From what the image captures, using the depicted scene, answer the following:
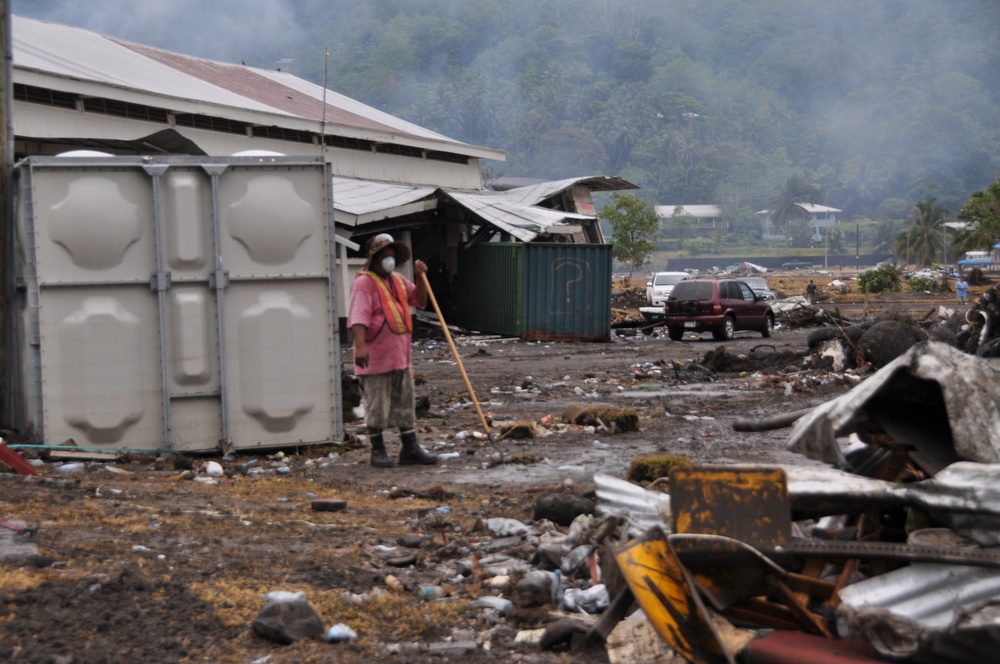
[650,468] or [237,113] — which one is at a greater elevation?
[237,113]

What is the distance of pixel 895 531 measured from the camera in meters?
4.19

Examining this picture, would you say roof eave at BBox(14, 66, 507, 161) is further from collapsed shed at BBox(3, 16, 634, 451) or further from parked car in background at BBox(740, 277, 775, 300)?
parked car in background at BBox(740, 277, 775, 300)

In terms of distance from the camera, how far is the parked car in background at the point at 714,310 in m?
24.3

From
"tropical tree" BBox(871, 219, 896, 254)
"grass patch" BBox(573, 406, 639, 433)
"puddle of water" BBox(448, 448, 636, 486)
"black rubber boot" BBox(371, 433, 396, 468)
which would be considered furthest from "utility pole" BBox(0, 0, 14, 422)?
"tropical tree" BBox(871, 219, 896, 254)

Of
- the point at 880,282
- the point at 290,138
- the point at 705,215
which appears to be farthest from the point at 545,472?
the point at 705,215

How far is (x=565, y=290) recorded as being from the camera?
79.2ft

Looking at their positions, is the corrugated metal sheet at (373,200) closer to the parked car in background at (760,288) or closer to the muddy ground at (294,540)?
the parked car in background at (760,288)

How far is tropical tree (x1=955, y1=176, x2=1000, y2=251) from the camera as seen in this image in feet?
206

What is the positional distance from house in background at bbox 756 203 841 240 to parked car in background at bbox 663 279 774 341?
5476 inches

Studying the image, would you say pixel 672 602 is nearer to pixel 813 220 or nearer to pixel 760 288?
pixel 760 288

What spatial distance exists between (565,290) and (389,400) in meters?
16.0

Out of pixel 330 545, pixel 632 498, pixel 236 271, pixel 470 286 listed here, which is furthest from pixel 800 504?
pixel 470 286

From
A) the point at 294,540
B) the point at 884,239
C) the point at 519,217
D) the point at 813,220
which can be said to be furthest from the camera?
the point at 813,220

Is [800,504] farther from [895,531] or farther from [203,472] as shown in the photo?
[203,472]
